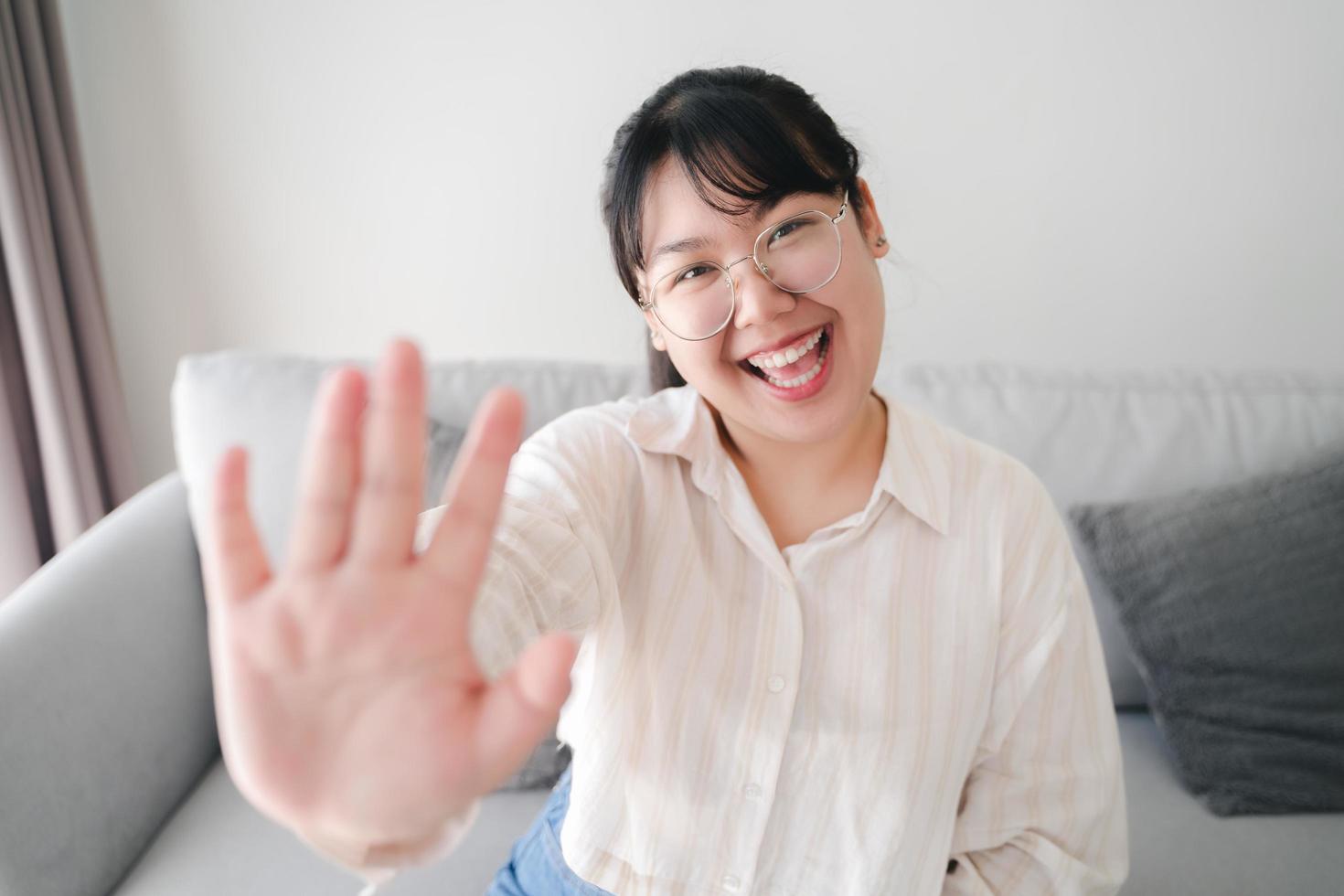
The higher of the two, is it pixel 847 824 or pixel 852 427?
pixel 852 427

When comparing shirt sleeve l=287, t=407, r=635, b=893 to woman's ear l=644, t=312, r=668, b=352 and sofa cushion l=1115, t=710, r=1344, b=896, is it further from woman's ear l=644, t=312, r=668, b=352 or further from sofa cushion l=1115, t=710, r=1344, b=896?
sofa cushion l=1115, t=710, r=1344, b=896

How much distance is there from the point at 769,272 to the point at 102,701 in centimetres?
104

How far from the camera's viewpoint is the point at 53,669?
3.79 ft

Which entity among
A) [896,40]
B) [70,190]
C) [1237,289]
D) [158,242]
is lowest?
[1237,289]

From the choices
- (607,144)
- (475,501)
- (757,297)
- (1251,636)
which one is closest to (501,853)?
(757,297)

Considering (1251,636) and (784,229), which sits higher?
(784,229)

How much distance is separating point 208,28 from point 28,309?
63cm

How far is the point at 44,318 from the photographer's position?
5.60 ft

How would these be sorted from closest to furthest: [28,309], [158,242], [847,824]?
1. [847,824]
2. [28,309]
3. [158,242]

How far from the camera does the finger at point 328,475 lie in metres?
0.44

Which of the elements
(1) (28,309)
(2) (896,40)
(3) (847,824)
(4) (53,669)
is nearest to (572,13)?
(2) (896,40)

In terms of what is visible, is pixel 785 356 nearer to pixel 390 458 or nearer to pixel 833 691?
pixel 833 691

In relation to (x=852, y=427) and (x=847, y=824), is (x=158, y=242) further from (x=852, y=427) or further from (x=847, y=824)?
(x=847, y=824)

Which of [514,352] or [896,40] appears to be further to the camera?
[514,352]
